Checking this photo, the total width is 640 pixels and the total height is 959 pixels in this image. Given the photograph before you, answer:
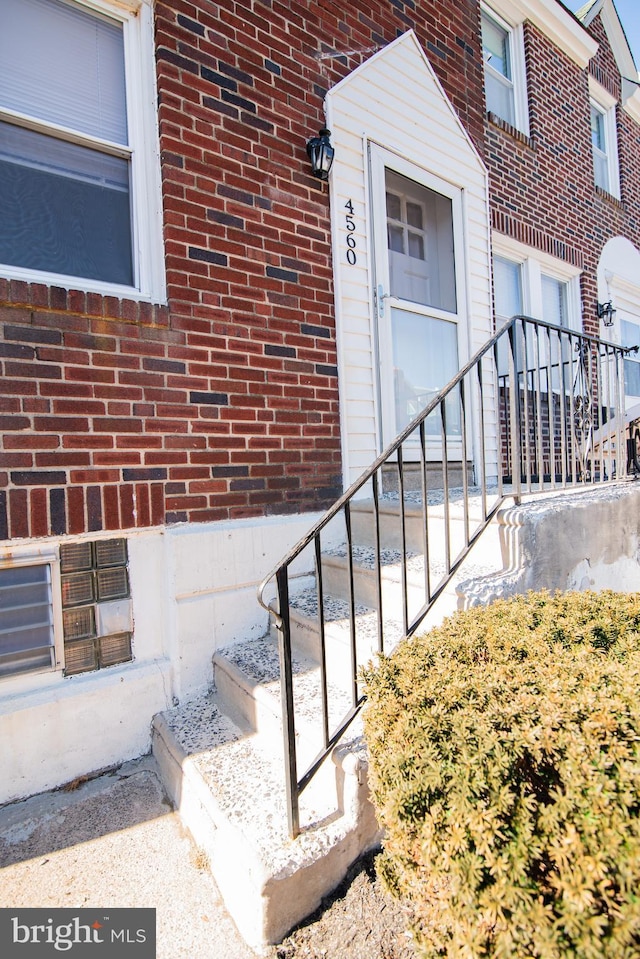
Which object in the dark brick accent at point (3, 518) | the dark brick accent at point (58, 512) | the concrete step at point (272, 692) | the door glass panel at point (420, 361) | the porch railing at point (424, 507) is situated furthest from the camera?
the door glass panel at point (420, 361)

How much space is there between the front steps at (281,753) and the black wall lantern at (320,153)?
2091 mm

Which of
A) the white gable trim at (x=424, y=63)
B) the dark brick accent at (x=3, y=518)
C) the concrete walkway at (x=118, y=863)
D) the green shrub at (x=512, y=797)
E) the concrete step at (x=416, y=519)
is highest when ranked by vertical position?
the white gable trim at (x=424, y=63)

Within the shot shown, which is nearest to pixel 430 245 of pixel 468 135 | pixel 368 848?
pixel 468 135

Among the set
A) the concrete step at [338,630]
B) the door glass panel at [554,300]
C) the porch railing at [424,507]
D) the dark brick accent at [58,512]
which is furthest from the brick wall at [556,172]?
the dark brick accent at [58,512]

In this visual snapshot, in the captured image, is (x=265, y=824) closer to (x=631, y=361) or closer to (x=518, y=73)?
(x=518, y=73)

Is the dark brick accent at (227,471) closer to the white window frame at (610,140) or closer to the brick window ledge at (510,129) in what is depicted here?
the brick window ledge at (510,129)

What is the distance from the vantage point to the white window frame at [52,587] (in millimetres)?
2133

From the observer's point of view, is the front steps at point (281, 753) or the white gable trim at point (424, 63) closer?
the front steps at point (281, 753)

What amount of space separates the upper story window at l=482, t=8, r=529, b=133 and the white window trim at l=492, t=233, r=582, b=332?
1275mm

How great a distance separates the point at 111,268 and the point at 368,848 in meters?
2.65

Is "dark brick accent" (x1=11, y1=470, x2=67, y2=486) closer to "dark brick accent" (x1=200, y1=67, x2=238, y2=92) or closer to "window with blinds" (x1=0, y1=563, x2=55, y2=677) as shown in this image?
"window with blinds" (x1=0, y1=563, x2=55, y2=677)

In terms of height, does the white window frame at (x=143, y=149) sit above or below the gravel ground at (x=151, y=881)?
above

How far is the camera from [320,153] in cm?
309

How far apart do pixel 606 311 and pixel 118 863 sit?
678 centimetres
